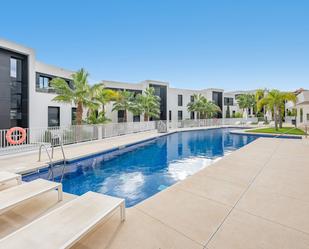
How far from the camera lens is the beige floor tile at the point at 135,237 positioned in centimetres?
209

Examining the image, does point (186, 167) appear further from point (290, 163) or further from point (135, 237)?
point (135, 237)

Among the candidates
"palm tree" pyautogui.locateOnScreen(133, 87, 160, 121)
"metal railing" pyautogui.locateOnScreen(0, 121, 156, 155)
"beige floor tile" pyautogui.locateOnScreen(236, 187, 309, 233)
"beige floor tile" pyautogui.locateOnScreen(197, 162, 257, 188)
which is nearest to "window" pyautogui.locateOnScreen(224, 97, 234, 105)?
"palm tree" pyautogui.locateOnScreen(133, 87, 160, 121)

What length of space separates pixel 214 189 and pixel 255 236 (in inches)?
59.1

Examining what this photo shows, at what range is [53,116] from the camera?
13.1 m

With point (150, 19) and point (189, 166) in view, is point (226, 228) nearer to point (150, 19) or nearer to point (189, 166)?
point (189, 166)

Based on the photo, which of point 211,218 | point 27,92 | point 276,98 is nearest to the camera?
point 211,218

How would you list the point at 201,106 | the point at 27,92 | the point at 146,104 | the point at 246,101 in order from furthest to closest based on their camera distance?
1. the point at 246,101
2. the point at 201,106
3. the point at 146,104
4. the point at 27,92

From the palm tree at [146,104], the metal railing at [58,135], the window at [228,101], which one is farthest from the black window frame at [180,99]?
the metal railing at [58,135]

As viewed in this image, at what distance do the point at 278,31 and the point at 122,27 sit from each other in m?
11.8

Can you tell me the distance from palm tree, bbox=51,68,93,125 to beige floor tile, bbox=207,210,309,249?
9.35 metres

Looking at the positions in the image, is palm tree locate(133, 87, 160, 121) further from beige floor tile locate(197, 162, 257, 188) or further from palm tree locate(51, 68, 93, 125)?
beige floor tile locate(197, 162, 257, 188)

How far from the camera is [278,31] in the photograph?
1289cm

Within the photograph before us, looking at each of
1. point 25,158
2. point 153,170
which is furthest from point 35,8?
point 153,170

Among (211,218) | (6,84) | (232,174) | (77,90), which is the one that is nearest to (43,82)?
(6,84)
